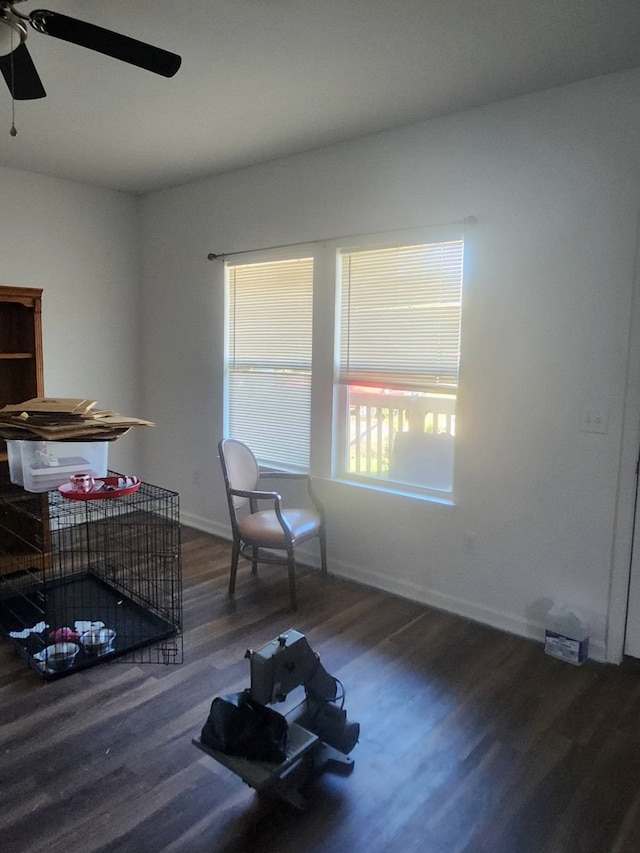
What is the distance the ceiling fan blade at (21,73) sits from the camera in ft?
6.41

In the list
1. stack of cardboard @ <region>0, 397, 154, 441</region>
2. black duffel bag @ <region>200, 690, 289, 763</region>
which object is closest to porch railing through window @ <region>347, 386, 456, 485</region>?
stack of cardboard @ <region>0, 397, 154, 441</region>

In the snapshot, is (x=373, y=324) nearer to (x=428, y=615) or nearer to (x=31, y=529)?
(x=428, y=615)

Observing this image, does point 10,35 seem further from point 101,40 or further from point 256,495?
point 256,495

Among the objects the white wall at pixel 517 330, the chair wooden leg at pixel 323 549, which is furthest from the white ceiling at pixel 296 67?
the chair wooden leg at pixel 323 549

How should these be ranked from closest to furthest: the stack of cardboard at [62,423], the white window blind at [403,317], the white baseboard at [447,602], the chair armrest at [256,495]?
the stack of cardboard at [62,423] < the white baseboard at [447,602] < the white window blind at [403,317] < the chair armrest at [256,495]

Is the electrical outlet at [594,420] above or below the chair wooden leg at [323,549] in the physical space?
above

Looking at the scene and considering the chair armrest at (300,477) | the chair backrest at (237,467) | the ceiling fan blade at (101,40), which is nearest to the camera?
the ceiling fan blade at (101,40)

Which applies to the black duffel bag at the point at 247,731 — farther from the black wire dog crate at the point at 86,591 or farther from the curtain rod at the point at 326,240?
the curtain rod at the point at 326,240

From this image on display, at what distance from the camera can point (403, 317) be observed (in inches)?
134

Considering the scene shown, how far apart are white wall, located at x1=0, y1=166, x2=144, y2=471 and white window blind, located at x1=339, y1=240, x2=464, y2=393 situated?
88.4 inches

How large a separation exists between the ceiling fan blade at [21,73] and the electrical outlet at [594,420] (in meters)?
2.65

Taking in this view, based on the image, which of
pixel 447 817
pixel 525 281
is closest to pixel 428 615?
pixel 447 817

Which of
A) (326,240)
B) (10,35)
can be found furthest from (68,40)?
(326,240)

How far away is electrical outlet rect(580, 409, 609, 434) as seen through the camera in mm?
2719
